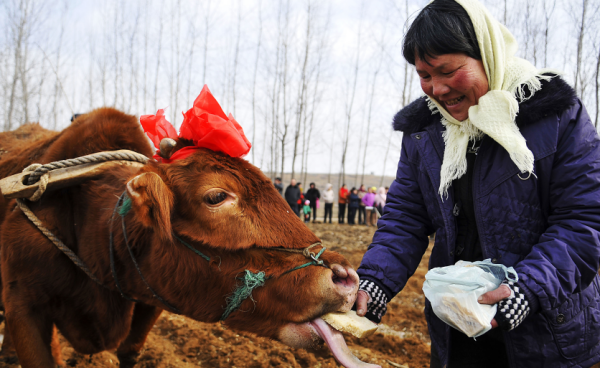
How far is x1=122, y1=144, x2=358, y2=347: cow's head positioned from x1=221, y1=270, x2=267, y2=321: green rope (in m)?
0.03

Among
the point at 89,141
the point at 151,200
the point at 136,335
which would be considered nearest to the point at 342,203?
the point at 136,335

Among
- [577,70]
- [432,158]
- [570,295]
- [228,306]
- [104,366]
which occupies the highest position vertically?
[577,70]

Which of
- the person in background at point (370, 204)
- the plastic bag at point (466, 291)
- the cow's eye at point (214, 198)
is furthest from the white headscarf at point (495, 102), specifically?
the person in background at point (370, 204)

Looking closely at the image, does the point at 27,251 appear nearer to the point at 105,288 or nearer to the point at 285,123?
the point at 105,288

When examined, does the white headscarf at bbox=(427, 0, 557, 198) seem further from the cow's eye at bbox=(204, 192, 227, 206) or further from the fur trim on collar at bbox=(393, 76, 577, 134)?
the cow's eye at bbox=(204, 192, 227, 206)

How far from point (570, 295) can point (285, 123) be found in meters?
17.9

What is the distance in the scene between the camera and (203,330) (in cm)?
425

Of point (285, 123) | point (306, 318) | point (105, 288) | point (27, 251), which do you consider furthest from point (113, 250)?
point (285, 123)

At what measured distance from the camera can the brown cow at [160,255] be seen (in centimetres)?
177

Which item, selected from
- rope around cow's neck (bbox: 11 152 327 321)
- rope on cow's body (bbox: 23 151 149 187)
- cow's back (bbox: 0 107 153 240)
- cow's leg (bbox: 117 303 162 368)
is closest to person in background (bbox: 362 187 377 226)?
cow's leg (bbox: 117 303 162 368)

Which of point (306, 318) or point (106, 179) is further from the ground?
point (106, 179)

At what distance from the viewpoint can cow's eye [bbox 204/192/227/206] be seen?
188 centimetres

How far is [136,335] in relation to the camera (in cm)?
302

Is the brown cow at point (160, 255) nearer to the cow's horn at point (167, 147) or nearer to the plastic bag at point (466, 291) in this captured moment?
the cow's horn at point (167, 147)
